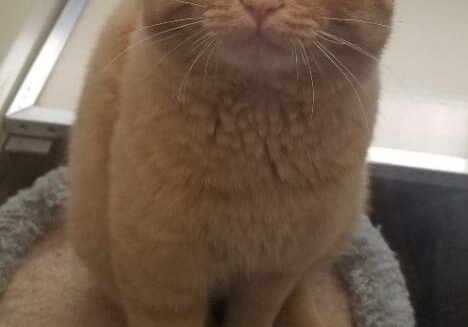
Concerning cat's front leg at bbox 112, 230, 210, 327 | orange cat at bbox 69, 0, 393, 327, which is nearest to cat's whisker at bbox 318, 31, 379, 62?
orange cat at bbox 69, 0, 393, 327

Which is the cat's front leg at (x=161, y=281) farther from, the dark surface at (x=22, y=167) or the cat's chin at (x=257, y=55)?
the dark surface at (x=22, y=167)

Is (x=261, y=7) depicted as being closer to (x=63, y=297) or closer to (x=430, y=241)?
(x=63, y=297)

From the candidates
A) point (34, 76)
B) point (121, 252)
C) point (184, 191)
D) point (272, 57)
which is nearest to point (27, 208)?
point (34, 76)

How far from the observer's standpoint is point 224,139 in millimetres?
742

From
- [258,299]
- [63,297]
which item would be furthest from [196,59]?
[63,297]

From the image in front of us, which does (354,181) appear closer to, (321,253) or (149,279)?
(321,253)

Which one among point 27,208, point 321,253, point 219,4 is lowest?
point 27,208

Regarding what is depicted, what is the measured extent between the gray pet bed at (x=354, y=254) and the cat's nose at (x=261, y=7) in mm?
659

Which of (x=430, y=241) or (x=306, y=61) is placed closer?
(x=306, y=61)

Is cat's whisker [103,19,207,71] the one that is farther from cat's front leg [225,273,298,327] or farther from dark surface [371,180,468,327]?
dark surface [371,180,468,327]

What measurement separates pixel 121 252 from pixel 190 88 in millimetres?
230

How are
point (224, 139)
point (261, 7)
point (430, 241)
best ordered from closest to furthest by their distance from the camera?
point (261, 7) < point (224, 139) < point (430, 241)

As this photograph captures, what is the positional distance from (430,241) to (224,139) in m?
0.71

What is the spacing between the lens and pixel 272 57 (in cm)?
64
